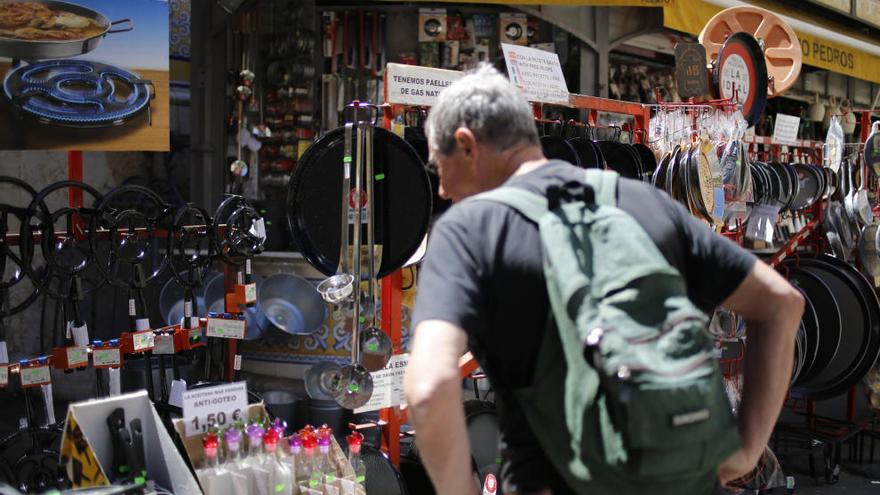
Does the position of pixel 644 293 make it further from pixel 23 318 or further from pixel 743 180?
pixel 23 318

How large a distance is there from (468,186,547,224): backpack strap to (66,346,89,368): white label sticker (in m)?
2.34

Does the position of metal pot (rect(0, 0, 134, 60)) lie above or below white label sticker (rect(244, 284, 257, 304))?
above

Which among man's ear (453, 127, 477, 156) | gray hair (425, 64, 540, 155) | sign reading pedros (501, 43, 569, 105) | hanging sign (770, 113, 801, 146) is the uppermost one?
sign reading pedros (501, 43, 569, 105)

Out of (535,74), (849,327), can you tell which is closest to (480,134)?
(535,74)

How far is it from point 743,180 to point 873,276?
1994 mm

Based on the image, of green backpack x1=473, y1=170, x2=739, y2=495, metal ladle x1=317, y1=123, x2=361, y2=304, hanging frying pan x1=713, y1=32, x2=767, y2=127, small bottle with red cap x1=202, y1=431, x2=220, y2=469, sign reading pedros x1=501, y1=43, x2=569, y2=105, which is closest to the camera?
green backpack x1=473, y1=170, x2=739, y2=495

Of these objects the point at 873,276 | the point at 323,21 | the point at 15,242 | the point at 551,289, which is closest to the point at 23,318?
the point at 323,21

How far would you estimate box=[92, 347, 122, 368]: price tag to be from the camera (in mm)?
3479

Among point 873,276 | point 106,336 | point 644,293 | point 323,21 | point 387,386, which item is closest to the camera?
point 644,293

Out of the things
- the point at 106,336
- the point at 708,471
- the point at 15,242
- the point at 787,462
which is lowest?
the point at 787,462

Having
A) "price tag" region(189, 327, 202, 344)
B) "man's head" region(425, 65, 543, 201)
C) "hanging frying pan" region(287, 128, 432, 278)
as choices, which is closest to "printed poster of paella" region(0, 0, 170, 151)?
"price tag" region(189, 327, 202, 344)

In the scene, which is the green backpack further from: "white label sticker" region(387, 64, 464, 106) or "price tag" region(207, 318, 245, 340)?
"price tag" region(207, 318, 245, 340)

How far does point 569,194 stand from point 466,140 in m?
0.22

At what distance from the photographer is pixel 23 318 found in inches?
292
